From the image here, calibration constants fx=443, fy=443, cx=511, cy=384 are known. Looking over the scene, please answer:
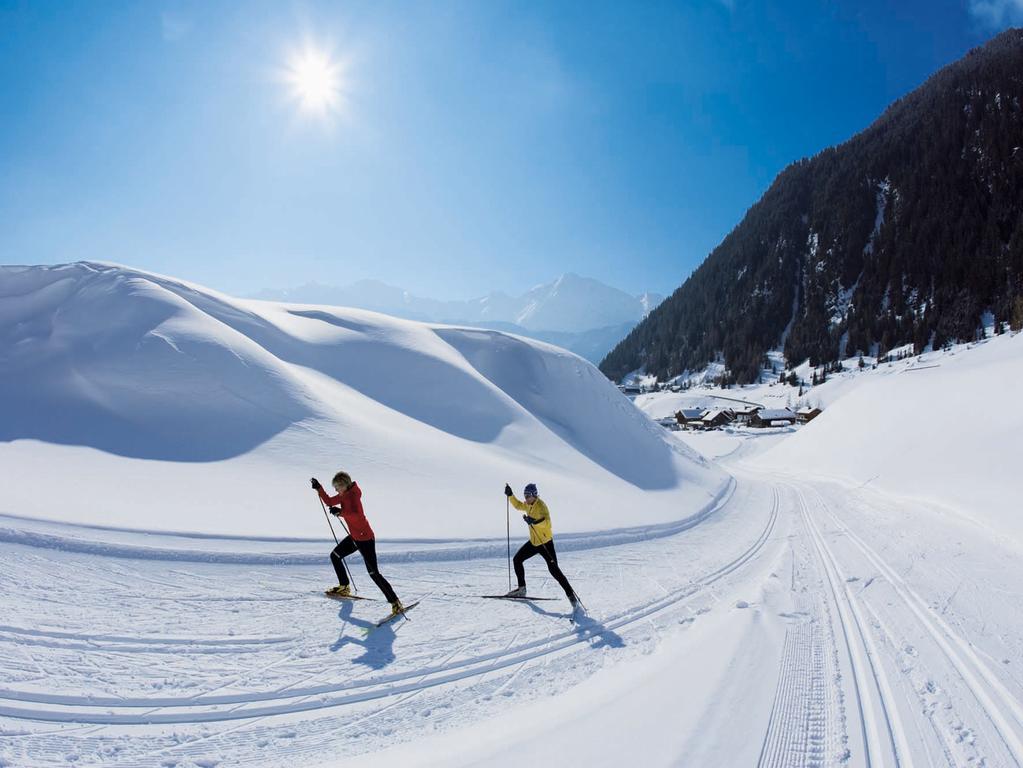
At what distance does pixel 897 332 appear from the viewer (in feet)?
375

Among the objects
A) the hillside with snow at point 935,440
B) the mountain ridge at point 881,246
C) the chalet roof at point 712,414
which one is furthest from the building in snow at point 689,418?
the mountain ridge at point 881,246

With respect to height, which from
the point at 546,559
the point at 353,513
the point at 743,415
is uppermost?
the point at 743,415

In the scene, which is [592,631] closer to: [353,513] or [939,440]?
[353,513]

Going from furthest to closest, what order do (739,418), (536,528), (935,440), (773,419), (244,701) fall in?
(739,418)
(773,419)
(935,440)
(536,528)
(244,701)

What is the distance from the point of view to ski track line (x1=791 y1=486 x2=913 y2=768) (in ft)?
12.3

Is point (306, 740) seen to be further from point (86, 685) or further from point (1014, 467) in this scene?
point (1014, 467)

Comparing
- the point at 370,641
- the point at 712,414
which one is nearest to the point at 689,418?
the point at 712,414

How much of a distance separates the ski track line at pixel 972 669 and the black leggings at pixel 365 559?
6363 millimetres

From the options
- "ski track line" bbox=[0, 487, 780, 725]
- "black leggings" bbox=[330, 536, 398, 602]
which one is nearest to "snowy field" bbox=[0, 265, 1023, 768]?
"ski track line" bbox=[0, 487, 780, 725]

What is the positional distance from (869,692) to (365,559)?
19.6 feet

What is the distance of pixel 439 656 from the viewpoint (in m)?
5.04

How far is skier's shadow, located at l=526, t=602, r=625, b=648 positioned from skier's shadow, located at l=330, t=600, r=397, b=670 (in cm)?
220

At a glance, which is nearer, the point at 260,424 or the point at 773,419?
the point at 260,424

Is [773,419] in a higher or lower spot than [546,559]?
higher
